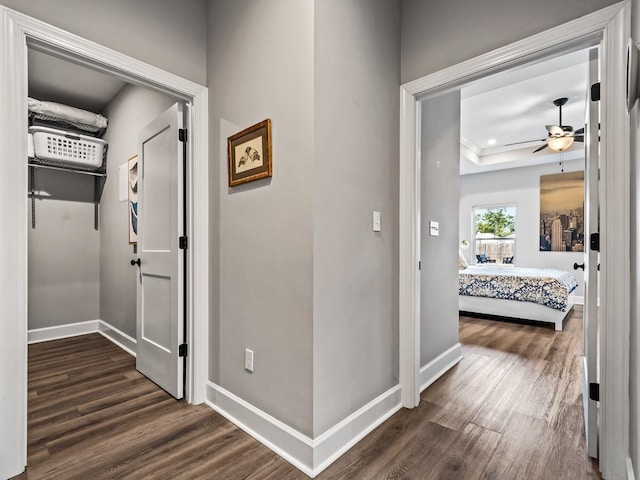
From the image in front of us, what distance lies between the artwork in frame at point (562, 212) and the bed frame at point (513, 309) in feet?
7.56

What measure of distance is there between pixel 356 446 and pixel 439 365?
1.24 metres

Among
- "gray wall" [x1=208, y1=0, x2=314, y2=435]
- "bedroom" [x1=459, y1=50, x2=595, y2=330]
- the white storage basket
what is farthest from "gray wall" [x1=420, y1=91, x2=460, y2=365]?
the white storage basket

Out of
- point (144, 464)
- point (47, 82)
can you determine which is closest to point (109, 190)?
point (47, 82)

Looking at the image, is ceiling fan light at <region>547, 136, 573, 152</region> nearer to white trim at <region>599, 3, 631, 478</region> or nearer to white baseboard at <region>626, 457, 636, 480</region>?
white trim at <region>599, 3, 631, 478</region>

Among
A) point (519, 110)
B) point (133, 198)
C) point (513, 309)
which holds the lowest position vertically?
point (513, 309)

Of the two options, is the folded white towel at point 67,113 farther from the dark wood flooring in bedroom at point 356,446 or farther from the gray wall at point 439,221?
the gray wall at point 439,221

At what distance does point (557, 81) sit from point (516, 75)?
3.07 ft

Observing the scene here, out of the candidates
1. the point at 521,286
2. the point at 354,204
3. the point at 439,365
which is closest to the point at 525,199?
the point at 521,286

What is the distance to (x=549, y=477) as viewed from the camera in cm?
155

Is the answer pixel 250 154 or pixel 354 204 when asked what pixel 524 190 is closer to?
pixel 354 204

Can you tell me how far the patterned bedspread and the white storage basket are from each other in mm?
4928

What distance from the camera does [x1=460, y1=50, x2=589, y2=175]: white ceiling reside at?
338 cm

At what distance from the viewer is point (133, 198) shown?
132 inches

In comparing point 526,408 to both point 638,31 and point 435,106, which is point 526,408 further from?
point 435,106
